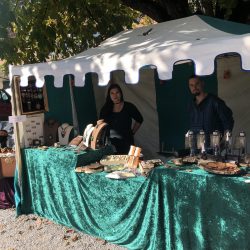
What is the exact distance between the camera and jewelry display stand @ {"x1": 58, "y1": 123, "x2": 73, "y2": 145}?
464 centimetres

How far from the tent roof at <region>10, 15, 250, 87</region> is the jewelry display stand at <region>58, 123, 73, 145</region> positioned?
802mm

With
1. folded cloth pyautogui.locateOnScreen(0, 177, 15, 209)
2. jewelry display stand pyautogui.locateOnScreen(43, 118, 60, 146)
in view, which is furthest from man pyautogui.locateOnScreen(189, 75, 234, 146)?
folded cloth pyautogui.locateOnScreen(0, 177, 15, 209)

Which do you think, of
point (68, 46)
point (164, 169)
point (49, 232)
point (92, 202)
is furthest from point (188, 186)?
point (68, 46)

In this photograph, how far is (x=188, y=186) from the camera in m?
2.89

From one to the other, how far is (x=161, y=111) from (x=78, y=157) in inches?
96.5

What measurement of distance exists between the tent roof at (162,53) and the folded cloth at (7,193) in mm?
1497

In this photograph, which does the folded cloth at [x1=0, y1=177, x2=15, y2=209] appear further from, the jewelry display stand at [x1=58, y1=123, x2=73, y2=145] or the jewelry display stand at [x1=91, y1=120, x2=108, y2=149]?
the jewelry display stand at [x1=91, y1=120, x2=108, y2=149]

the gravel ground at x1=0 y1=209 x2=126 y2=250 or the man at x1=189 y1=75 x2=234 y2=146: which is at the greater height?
the man at x1=189 y1=75 x2=234 y2=146

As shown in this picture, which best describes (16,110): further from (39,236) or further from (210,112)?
(210,112)

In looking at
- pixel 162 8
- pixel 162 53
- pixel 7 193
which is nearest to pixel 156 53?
pixel 162 53

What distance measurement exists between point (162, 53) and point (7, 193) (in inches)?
122

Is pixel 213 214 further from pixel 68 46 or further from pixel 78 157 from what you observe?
pixel 68 46

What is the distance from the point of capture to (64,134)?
4.66m

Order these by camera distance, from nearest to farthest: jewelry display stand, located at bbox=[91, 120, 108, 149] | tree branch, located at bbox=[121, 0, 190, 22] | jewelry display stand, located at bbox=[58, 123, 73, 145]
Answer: jewelry display stand, located at bbox=[91, 120, 108, 149] < jewelry display stand, located at bbox=[58, 123, 73, 145] < tree branch, located at bbox=[121, 0, 190, 22]
